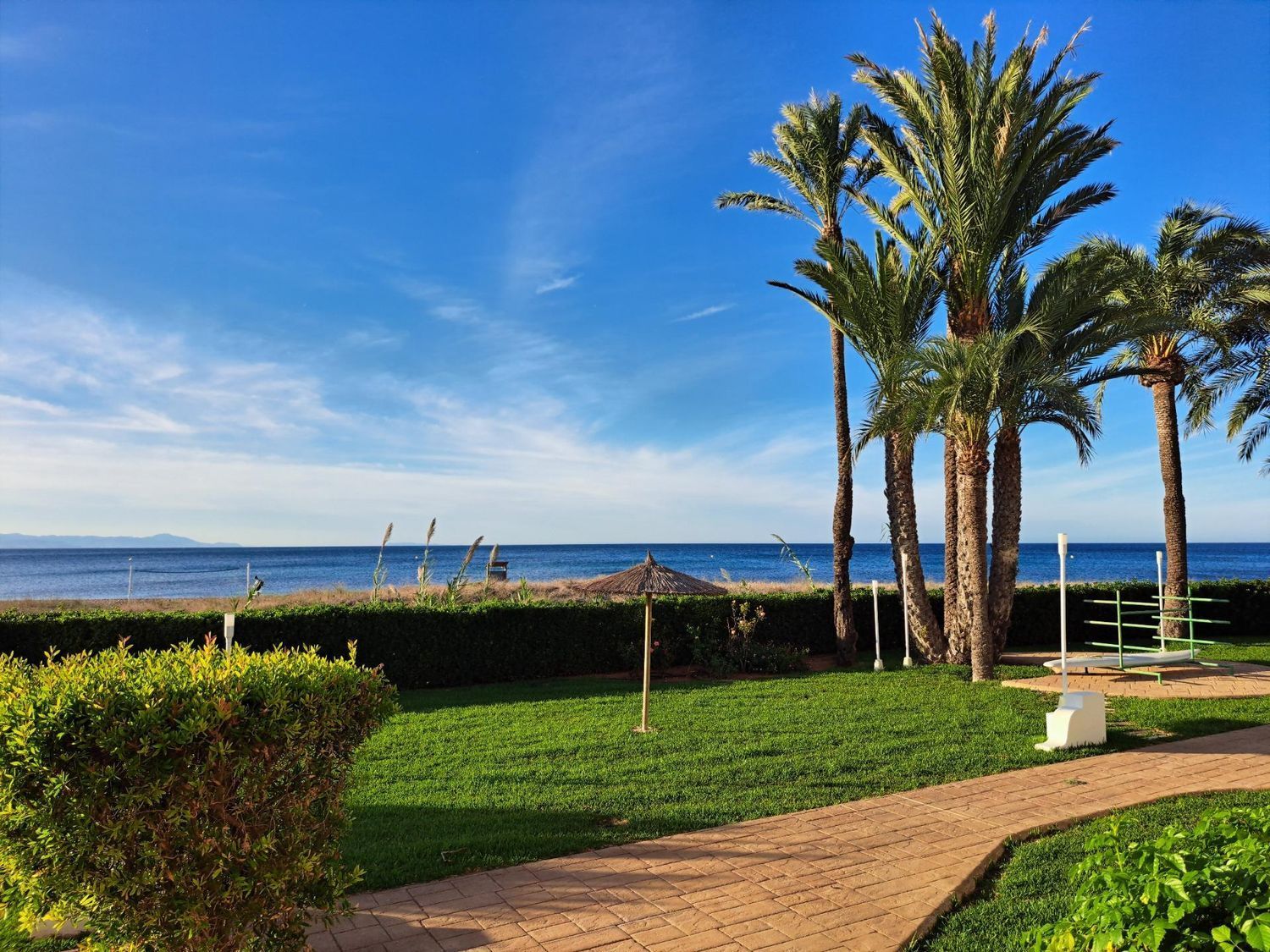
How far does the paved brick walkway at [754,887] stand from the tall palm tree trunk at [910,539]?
7616mm

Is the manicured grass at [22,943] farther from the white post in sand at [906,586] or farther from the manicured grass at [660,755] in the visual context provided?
the white post in sand at [906,586]

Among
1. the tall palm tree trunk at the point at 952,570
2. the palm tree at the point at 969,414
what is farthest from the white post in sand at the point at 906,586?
the palm tree at the point at 969,414

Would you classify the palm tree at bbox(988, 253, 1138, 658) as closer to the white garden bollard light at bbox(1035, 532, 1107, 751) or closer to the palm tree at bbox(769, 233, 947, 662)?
the palm tree at bbox(769, 233, 947, 662)

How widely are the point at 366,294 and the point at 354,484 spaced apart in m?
19.3

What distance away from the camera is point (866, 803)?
6.00 metres

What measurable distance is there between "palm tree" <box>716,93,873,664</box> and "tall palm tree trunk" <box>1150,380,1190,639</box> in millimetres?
7407

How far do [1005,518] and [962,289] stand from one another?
3825 mm

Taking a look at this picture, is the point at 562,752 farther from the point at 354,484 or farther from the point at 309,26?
the point at 354,484

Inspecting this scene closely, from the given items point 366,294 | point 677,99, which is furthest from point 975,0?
point 366,294

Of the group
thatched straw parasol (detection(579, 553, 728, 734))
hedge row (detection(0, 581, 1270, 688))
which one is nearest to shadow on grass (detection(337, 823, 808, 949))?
thatched straw parasol (detection(579, 553, 728, 734))

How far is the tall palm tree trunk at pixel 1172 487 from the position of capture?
16828 mm

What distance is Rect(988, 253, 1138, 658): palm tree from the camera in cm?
1173

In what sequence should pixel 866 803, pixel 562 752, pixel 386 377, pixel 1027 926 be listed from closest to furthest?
pixel 1027 926 < pixel 866 803 < pixel 562 752 < pixel 386 377

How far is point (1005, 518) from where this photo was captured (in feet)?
43.7
